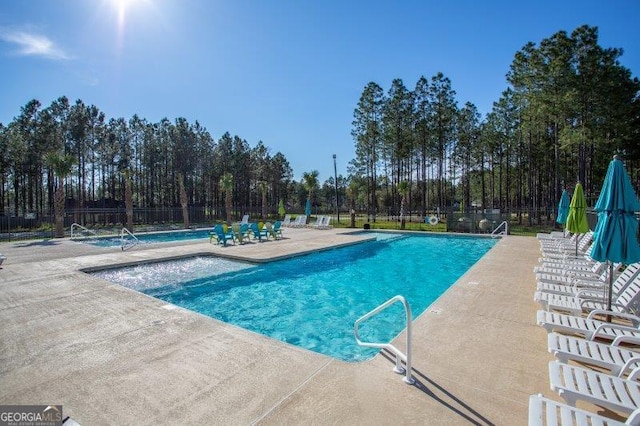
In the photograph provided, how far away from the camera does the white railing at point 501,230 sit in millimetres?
17186

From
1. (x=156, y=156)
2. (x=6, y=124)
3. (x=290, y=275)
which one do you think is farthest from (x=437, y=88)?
(x=6, y=124)

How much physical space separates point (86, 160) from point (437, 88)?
40.9m

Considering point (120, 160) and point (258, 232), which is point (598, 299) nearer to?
point (258, 232)

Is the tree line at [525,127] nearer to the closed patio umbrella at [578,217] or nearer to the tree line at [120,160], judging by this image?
the closed patio umbrella at [578,217]

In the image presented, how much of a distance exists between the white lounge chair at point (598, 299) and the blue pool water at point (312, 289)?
8.56 ft

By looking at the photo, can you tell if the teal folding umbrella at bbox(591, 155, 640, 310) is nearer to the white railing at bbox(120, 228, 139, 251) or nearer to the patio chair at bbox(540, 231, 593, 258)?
the patio chair at bbox(540, 231, 593, 258)

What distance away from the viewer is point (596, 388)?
2.40m

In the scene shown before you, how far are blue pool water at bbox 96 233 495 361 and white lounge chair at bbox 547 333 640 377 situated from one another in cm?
292

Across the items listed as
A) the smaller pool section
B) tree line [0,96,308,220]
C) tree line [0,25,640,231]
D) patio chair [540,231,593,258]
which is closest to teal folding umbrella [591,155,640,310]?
patio chair [540,231,593,258]

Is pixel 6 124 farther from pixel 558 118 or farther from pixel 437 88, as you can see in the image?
pixel 558 118

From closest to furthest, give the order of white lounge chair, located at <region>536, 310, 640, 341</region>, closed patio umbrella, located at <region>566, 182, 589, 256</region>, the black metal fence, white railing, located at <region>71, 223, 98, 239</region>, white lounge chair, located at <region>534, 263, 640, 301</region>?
1. white lounge chair, located at <region>536, 310, 640, 341</region>
2. white lounge chair, located at <region>534, 263, 640, 301</region>
3. closed patio umbrella, located at <region>566, 182, 589, 256</region>
4. white railing, located at <region>71, 223, 98, 239</region>
5. the black metal fence

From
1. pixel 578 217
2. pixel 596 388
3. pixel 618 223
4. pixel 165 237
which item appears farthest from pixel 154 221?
pixel 596 388

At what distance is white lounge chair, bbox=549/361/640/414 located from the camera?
224cm

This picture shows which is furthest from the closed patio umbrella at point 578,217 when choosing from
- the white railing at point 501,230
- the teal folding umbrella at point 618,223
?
the white railing at point 501,230
